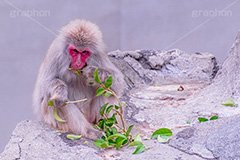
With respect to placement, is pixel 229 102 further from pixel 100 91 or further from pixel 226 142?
pixel 100 91

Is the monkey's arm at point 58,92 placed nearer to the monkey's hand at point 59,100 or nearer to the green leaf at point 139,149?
the monkey's hand at point 59,100

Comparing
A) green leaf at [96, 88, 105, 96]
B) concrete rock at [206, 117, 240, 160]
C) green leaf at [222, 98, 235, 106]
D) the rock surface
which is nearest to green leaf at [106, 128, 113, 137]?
the rock surface

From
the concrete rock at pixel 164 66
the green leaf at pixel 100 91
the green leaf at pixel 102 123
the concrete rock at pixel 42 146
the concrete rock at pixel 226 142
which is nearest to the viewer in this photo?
the concrete rock at pixel 226 142

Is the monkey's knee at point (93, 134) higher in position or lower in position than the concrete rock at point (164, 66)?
lower

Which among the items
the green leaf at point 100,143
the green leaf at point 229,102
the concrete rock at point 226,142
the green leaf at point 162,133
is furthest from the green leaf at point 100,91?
the green leaf at point 229,102

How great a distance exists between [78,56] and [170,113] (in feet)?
4.35

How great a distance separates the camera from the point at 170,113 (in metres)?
3.61

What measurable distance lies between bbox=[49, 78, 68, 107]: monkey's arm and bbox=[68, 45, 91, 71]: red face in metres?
0.20

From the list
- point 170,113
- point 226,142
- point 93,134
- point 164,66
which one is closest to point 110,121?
point 93,134

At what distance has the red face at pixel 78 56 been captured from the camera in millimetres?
2893

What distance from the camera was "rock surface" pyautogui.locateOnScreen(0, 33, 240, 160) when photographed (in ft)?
7.68

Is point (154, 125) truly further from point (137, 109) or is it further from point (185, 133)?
point (185, 133)

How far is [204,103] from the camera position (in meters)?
3.60

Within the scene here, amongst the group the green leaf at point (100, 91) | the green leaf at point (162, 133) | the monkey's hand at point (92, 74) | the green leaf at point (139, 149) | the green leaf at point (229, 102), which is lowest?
the green leaf at point (139, 149)
